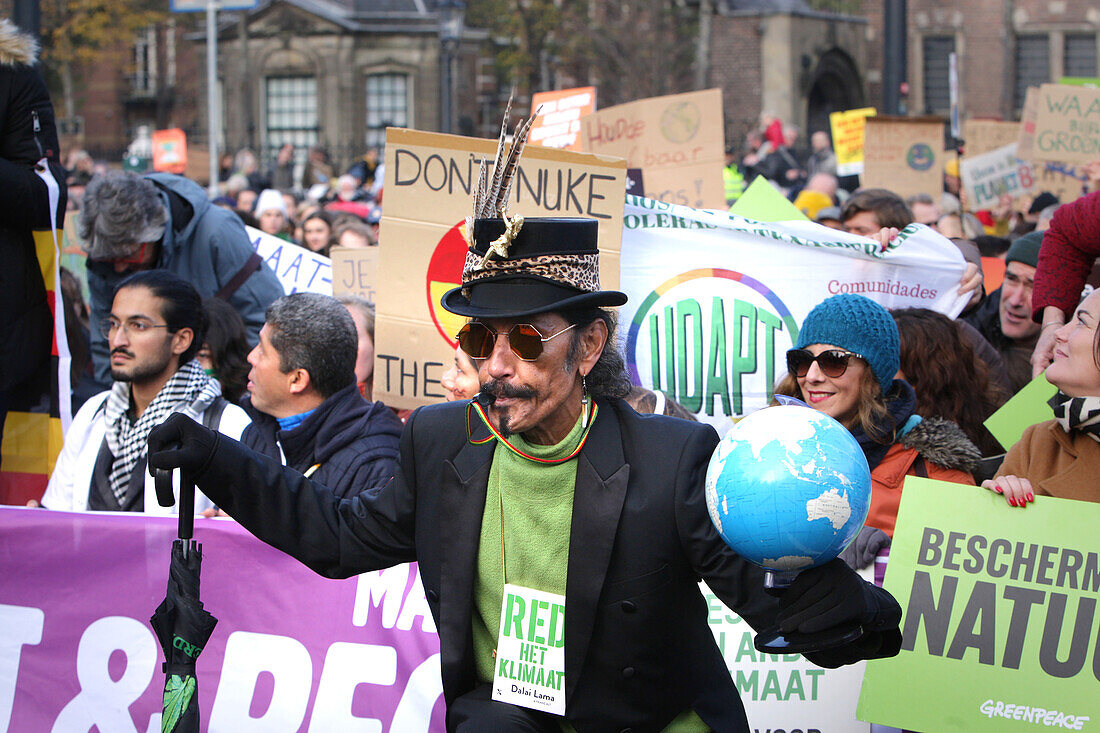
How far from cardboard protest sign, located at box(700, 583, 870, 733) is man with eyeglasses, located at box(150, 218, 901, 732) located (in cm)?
115

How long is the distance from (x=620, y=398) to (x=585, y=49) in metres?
31.0

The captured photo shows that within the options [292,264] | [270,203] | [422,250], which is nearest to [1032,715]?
[422,250]

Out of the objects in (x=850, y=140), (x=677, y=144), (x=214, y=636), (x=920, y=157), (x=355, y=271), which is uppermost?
(x=850, y=140)

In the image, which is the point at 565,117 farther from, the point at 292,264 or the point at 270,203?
the point at 270,203

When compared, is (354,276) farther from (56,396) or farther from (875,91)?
(875,91)

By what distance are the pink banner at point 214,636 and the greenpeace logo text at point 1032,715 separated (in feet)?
5.42

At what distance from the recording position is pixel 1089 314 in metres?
3.57

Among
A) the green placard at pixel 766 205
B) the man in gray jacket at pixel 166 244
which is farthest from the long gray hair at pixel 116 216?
the green placard at pixel 766 205

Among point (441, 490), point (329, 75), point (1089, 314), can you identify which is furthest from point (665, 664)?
point (329, 75)

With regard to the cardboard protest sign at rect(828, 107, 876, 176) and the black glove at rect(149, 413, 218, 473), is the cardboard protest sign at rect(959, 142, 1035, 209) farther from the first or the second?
the black glove at rect(149, 413, 218, 473)

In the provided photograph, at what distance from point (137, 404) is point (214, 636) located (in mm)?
1060

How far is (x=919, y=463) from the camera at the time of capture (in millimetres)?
4004

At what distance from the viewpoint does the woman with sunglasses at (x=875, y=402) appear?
3.98 meters

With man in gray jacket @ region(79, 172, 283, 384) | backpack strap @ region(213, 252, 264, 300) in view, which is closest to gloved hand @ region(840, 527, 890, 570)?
man in gray jacket @ region(79, 172, 283, 384)
